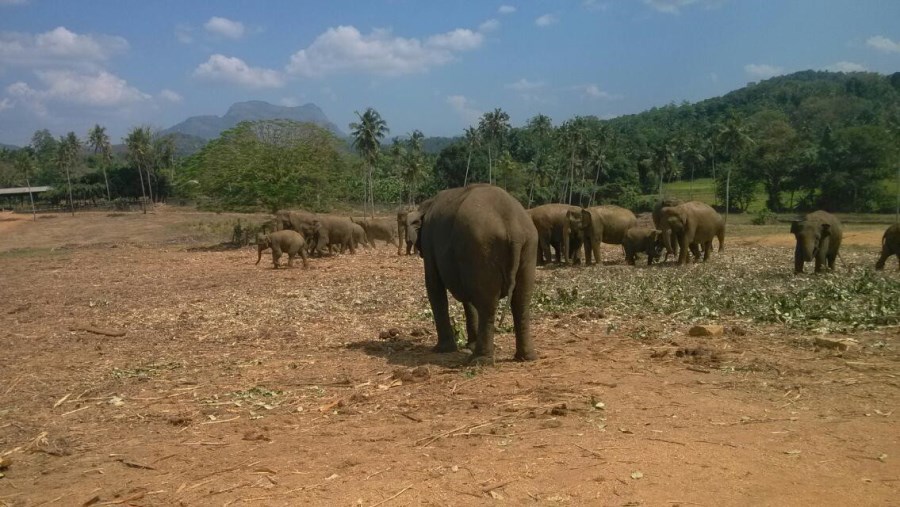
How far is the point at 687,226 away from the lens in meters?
23.7

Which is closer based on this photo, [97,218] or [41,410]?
[41,410]

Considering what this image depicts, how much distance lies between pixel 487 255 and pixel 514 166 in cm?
7123

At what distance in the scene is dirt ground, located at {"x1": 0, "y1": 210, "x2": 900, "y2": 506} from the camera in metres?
5.86

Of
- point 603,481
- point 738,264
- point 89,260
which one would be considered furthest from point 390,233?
point 603,481

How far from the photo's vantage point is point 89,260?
106ft

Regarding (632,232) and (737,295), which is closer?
(737,295)

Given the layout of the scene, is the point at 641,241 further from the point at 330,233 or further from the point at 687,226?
the point at 330,233

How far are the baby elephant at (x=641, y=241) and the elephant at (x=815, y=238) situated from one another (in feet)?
16.9

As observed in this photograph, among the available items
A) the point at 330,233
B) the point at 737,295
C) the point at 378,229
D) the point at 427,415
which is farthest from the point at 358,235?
the point at 427,415

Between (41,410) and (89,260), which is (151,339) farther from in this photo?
(89,260)

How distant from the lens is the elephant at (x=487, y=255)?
32.2ft

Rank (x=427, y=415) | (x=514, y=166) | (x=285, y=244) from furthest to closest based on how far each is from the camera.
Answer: (x=514, y=166) < (x=285, y=244) < (x=427, y=415)

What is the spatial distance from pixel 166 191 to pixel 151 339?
3785 inches

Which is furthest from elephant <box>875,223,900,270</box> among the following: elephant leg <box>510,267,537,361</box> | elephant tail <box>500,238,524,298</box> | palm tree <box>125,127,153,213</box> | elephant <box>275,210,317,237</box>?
palm tree <box>125,127,153,213</box>
